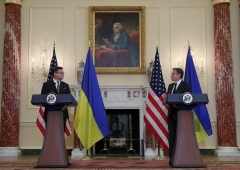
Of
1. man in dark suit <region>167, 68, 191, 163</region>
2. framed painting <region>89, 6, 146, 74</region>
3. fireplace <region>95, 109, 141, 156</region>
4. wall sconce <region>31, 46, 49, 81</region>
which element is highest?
framed painting <region>89, 6, 146, 74</region>

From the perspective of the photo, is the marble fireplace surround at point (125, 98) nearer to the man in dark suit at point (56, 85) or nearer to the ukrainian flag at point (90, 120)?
the ukrainian flag at point (90, 120)

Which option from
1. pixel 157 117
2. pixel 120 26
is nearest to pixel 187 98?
pixel 157 117

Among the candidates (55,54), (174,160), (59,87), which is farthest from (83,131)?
(55,54)

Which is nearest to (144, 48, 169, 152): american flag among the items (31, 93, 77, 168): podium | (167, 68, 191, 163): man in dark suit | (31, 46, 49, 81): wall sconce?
(167, 68, 191, 163): man in dark suit

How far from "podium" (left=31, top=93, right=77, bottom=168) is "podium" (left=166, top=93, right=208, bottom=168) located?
148 cm

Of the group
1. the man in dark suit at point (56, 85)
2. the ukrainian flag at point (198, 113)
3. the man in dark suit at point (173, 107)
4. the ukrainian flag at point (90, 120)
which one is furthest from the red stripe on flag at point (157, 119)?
the man in dark suit at point (56, 85)

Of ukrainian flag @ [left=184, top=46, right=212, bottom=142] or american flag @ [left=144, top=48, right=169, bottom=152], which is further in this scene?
ukrainian flag @ [left=184, top=46, right=212, bottom=142]

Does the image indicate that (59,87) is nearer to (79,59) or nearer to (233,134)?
(79,59)

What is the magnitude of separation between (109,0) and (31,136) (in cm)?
369

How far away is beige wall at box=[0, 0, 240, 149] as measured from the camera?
8547 millimetres

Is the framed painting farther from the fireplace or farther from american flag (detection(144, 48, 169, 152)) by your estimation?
american flag (detection(144, 48, 169, 152))

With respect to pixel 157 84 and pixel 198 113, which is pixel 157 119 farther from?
pixel 198 113

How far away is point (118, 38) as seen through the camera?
28.6ft

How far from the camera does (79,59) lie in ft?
28.3
